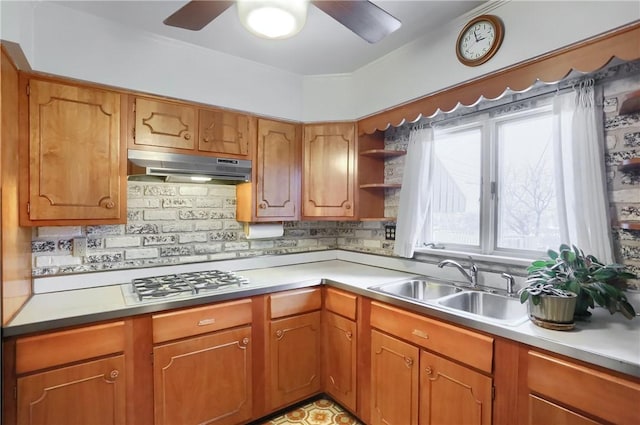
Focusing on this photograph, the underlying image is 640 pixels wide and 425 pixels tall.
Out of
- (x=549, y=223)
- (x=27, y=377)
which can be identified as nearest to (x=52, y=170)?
(x=27, y=377)

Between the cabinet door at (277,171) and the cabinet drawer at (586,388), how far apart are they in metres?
1.78

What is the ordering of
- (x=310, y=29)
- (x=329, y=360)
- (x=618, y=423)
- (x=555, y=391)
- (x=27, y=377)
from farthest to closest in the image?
(x=329, y=360), (x=310, y=29), (x=27, y=377), (x=555, y=391), (x=618, y=423)

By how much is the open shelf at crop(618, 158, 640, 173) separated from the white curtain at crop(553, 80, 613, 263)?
83 millimetres

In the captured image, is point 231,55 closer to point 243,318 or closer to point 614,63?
point 243,318

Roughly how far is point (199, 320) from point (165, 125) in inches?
47.4

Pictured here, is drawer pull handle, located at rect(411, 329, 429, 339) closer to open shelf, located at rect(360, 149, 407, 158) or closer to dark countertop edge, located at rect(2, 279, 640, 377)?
dark countertop edge, located at rect(2, 279, 640, 377)

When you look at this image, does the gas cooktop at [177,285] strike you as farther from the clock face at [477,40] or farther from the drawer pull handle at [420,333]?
the clock face at [477,40]

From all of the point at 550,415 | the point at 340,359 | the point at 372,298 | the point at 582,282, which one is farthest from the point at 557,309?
the point at 340,359

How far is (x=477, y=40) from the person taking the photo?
1696 millimetres

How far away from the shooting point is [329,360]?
2.20 metres

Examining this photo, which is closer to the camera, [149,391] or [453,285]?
[149,391]

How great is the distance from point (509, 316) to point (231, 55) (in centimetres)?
241

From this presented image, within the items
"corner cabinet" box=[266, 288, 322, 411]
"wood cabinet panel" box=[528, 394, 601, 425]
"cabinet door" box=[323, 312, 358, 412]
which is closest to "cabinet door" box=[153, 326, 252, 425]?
"corner cabinet" box=[266, 288, 322, 411]

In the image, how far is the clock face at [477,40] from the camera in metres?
1.64
